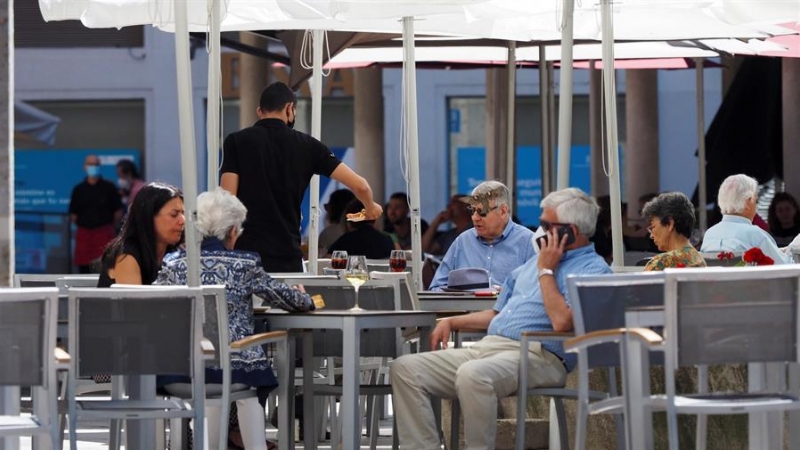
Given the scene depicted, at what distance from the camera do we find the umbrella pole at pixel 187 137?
606 centimetres

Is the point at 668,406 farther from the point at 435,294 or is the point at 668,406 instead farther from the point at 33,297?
the point at 435,294

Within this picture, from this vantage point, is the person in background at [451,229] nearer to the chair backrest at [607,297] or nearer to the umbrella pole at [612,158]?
the umbrella pole at [612,158]

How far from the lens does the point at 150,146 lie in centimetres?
Result: 2555

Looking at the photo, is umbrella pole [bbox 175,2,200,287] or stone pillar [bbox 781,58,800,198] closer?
umbrella pole [bbox 175,2,200,287]

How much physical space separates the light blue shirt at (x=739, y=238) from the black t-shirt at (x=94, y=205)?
33.2ft

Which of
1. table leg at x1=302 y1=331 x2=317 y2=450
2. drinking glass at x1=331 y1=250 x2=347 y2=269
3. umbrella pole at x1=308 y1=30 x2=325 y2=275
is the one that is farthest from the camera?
umbrella pole at x1=308 y1=30 x2=325 y2=275

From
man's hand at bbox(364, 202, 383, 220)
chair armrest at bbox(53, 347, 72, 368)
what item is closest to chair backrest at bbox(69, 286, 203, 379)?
chair armrest at bbox(53, 347, 72, 368)

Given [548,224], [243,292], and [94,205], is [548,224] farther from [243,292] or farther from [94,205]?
[94,205]

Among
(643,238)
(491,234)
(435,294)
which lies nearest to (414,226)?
(491,234)

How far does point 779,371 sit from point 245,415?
6.36 ft

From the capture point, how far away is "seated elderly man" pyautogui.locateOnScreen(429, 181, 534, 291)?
8.27 meters

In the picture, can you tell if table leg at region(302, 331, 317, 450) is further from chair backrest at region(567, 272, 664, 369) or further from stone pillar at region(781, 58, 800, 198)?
stone pillar at region(781, 58, 800, 198)

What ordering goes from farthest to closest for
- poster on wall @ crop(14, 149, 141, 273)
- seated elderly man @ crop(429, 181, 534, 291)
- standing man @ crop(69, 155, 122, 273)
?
poster on wall @ crop(14, 149, 141, 273), standing man @ crop(69, 155, 122, 273), seated elderly man @ crop(429, 181, 534, 291)

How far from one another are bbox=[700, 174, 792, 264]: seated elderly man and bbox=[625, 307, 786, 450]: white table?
3.05 m
